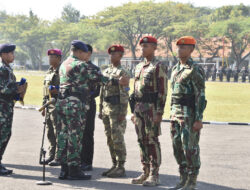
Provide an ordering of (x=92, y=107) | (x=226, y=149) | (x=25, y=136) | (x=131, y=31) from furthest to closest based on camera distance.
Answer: (x=131, y=31)
(x=25, y=136)
(x=226, y=149)
(x=92, y=107)

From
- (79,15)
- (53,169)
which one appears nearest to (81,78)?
(53,169)

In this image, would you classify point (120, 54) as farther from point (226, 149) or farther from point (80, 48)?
point (226, 149)

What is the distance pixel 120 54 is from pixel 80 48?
0.67 meters

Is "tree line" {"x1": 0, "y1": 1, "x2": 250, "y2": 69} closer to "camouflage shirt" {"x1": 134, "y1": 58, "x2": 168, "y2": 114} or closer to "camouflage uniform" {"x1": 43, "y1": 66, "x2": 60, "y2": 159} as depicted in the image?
"camouflage uniform" {"x1": 43, "y1": 66, "x2": 60, "y2": 159}

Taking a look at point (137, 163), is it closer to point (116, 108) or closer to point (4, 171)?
point (116, 108)

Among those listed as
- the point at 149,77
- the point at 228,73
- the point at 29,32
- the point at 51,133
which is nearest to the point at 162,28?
the point at 228,73

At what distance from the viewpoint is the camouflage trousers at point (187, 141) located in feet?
20.2

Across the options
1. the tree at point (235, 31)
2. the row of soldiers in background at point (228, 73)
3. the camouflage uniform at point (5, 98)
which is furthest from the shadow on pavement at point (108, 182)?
the tree at point (235, 31)

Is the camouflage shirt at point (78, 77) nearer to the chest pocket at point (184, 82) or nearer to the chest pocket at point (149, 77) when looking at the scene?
the chest pocket at point (149, 77)

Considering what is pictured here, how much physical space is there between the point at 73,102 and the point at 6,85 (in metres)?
1.31

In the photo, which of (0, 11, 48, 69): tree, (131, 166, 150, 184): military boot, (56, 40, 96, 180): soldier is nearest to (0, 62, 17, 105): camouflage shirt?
(56, 40, 96, 180): soldier

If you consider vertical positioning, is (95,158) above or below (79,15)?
below

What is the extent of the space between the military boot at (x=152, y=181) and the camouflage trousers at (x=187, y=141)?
0.58 metres

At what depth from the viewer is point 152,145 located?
672 cm
